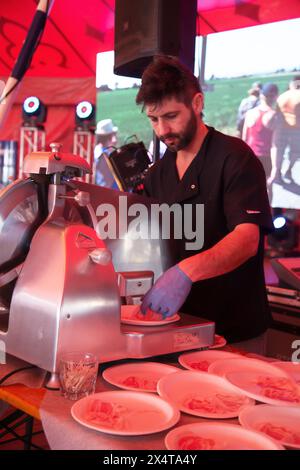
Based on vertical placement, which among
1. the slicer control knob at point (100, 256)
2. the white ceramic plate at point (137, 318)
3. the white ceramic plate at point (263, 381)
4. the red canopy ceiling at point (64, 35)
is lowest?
the white ceramic plate at point (263, 381)

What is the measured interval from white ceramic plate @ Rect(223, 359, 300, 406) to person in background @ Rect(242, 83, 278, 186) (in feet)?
10.7

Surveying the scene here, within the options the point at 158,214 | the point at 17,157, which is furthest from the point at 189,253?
the point at 17,157

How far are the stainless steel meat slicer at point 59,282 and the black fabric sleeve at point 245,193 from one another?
18.7 inches

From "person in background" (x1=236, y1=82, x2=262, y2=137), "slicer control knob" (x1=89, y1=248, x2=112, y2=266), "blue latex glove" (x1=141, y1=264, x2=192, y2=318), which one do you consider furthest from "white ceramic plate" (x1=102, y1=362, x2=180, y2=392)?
"person in background" (x1=236, y1=82, x2=262, y2=137)

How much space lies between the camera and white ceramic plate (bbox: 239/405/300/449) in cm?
92

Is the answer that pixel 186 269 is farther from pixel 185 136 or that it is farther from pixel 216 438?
pixel 185 136

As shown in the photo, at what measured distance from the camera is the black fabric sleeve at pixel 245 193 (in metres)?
1.69

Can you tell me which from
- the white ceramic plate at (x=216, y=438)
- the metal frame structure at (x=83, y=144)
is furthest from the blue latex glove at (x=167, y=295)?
the metal frame structure at (x=83, y=144)

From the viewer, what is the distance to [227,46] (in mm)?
4637

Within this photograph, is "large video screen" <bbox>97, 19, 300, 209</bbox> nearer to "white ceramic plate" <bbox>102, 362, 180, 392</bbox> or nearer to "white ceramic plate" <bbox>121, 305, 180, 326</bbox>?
"white ceramic plate" <bbox>121, 305, 180, 326</bbox>

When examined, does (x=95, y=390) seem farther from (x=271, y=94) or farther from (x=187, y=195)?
(x=271, y=94)

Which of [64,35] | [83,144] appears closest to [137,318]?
[64,35]

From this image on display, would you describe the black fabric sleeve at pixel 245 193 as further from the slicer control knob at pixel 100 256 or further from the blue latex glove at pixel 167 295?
the slicer control knob at pixel 100 256

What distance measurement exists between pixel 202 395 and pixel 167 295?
281 mm
